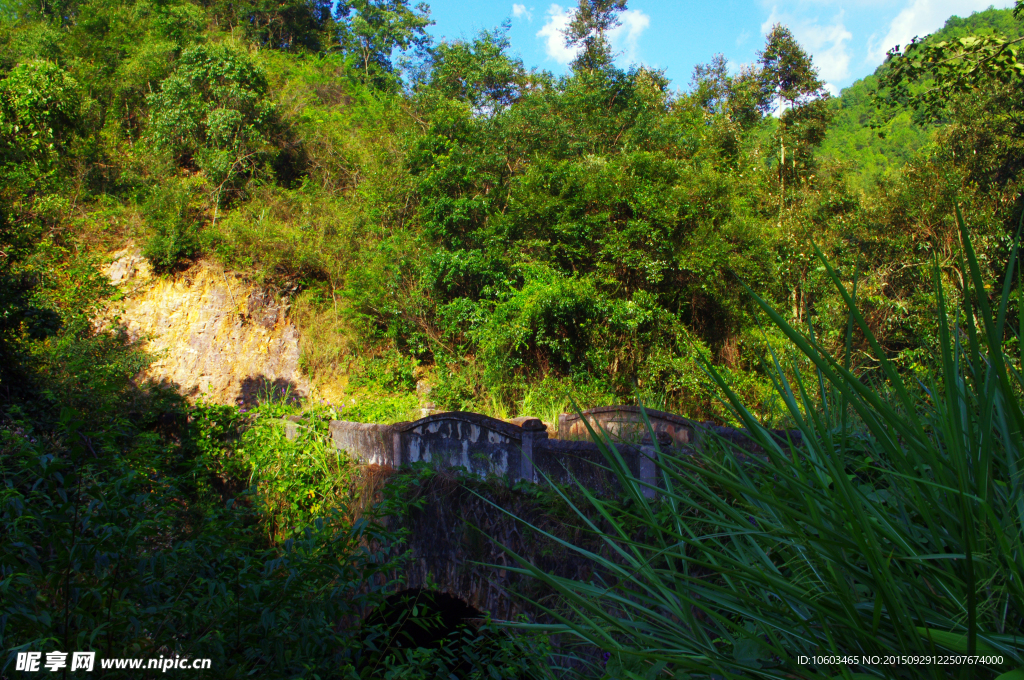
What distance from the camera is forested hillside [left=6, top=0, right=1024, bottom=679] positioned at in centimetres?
96

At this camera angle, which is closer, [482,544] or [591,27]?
[482,544]

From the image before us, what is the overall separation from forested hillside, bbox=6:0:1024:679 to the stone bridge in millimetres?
349

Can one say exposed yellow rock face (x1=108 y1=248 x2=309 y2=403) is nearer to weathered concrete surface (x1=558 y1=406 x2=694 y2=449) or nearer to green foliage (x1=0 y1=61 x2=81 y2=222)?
green foliage (x1=0 y1=61 x2=81 y2=222)

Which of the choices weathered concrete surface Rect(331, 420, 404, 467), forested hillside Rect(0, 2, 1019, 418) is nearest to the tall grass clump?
weathered concrete surface Rect(331, 420, 404, 467)

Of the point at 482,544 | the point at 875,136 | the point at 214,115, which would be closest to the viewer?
the point at 482,544

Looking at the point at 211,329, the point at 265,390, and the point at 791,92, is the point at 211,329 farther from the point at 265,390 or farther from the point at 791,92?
the point at 791,92

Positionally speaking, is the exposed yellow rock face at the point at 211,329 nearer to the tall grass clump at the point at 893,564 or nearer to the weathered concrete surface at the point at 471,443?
the weathered concrete surface at the point at 471,443

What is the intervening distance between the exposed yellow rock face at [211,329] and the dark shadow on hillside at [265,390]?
2 centimetres

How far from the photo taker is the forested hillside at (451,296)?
0.96 meters

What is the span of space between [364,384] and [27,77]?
824cm

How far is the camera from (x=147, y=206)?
12.0 m

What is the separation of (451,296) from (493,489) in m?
6.48

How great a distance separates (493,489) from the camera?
15.6ft

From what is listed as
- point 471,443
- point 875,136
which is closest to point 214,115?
point 471,443
